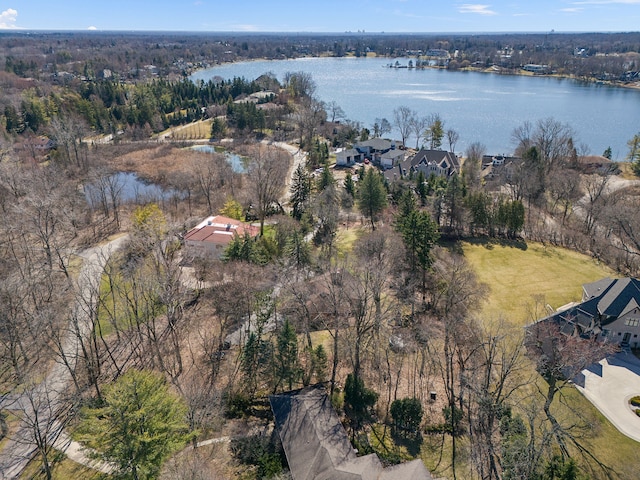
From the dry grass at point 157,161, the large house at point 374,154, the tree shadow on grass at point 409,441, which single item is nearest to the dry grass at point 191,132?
the dry grass at point 157,161

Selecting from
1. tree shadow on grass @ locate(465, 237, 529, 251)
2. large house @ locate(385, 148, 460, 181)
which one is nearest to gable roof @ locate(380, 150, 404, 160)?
large house @ locate(385, 148, 460, 181)

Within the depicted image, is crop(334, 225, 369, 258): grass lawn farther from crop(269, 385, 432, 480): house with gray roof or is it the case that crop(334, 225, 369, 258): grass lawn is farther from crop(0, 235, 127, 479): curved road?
crop(0, 235, 127, 479): curved road

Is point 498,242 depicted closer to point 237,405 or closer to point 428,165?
point 428,165

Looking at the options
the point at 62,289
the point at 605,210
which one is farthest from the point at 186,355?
the point at 605,210

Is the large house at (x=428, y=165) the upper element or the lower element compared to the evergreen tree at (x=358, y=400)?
upper

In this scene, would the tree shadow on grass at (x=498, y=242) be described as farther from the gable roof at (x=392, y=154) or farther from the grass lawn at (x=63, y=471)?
the grass lawn at (x=63, y=471)
